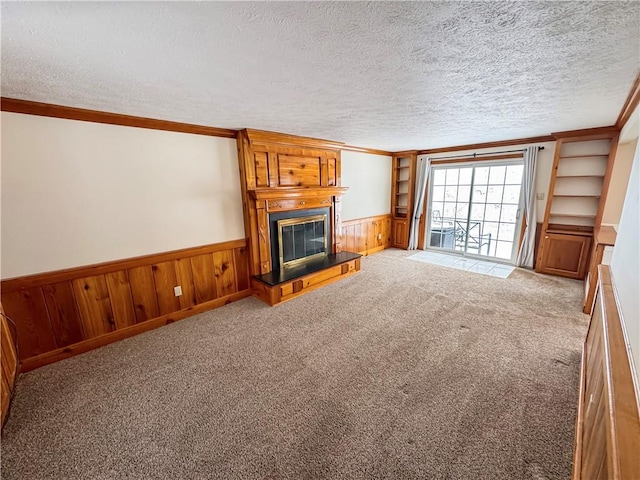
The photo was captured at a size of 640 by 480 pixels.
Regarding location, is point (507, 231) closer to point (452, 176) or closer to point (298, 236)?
point (452, 176)

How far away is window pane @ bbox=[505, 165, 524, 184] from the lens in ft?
14.8

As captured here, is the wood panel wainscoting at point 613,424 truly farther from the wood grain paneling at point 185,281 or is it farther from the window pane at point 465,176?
the window pane at point 465,176

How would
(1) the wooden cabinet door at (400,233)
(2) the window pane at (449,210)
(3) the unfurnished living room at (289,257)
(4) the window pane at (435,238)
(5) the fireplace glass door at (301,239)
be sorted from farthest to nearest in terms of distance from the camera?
1. (1) the wooden cabinet door at (400,233)
2. (4) the window pane at (435,238)
3. (2) the window pane at (449,210)
4. (5) the fireplace glass door at (301,239)
5. (3) the unfurnished living room at (289,257)

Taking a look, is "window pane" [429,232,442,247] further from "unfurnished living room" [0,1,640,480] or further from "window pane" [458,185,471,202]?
"unfurnished living room" [0,1,640,480]

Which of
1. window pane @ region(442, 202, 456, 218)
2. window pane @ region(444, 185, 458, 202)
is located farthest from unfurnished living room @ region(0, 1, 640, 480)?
window pane @ region(442, 202, 456, 218)

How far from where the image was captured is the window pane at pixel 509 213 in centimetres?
465

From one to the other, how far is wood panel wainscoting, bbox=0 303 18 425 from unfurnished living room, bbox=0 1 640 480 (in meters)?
0.05

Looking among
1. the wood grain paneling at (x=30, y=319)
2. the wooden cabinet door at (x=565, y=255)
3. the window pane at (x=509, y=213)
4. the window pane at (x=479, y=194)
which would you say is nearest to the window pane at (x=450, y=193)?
the window pane at (x=479, y=194)

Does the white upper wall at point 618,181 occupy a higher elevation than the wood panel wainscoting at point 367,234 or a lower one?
higher

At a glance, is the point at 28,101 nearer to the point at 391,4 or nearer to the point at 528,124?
the point at 391,4

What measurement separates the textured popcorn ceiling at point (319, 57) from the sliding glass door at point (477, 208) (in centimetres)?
229

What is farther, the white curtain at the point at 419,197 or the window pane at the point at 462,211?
the white curtain at the point at 419,197

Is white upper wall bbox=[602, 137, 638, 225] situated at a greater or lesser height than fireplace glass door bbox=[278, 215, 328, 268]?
greater

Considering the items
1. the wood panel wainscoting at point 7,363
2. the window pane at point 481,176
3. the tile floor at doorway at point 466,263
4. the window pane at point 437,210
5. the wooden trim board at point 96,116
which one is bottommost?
the tile floor at doorway at point 466,263
